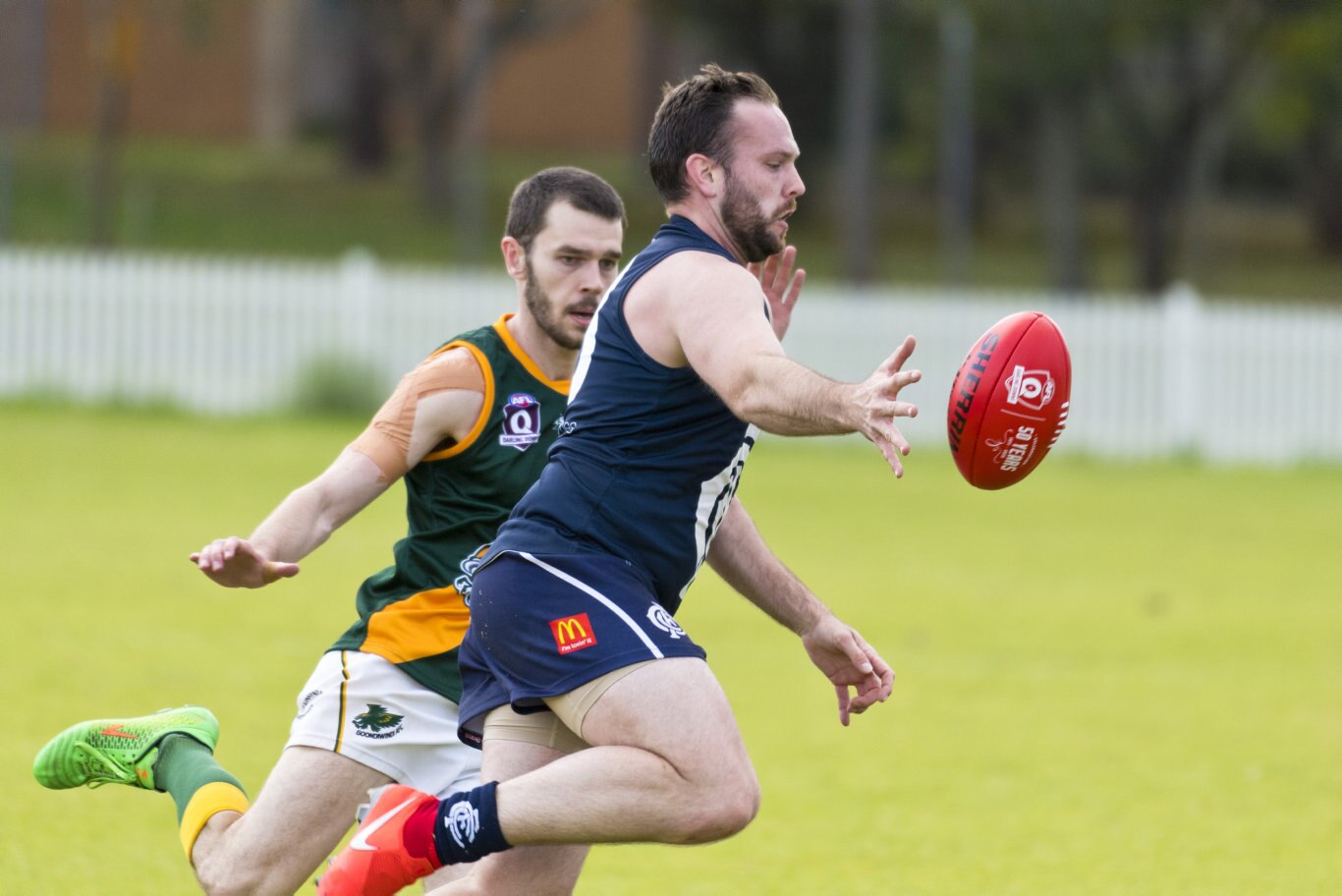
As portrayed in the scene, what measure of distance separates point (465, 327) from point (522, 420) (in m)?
14.0

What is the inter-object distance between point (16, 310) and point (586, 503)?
1613 centimetres


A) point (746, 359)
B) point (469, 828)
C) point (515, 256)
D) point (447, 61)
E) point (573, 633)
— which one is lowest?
point (469, 828)

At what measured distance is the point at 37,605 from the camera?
10094 mm

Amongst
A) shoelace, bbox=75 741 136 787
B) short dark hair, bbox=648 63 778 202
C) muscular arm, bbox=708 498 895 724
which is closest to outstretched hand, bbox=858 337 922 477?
short dark hair, bbox=648 63 778 202

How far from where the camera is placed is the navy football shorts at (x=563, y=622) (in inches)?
156

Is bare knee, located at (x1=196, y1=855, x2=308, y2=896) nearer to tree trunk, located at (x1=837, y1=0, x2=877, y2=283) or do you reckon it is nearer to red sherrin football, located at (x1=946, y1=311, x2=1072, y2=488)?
red sherrin football, located at (x1=946, y1=311, x2=1072, y2=488)

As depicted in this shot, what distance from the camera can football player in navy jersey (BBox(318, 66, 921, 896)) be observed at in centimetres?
388

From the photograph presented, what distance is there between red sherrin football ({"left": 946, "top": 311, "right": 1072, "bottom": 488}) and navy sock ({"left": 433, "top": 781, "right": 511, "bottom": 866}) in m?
1.23

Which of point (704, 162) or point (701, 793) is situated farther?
point (704, 162)

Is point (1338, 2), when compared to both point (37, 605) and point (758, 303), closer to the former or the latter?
point (37, 605)

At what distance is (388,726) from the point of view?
15.5 ft

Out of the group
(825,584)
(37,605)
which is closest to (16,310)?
(37,605)

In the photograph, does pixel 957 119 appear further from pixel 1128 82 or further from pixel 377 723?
pixel 377 723

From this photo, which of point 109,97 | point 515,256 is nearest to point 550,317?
point 515,256
